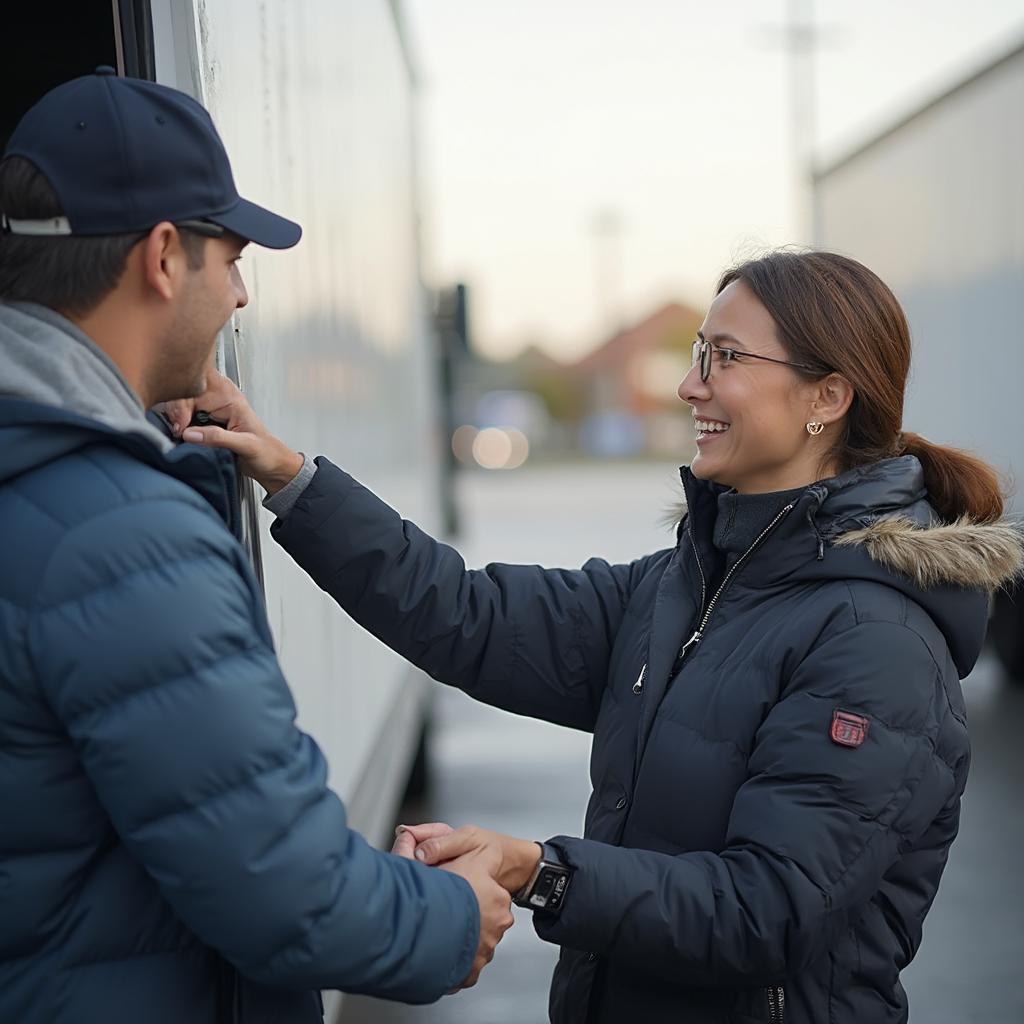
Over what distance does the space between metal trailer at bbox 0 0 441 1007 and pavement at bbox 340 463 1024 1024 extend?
2.47ft

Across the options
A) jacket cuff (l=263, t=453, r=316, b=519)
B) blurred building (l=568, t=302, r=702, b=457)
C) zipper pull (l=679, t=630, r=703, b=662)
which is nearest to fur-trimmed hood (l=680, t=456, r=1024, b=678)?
zipper pull (l=679, t=630, r=703, b=662)

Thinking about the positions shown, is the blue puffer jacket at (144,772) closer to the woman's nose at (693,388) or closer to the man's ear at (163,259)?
the man's ear at (163,259)

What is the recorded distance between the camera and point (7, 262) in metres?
1.67

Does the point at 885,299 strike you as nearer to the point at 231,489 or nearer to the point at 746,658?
the point at 746,658

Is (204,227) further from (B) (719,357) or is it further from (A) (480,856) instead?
(B) (719,357)

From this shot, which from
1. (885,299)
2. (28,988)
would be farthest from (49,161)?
(885,299)

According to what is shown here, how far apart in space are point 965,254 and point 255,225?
892 cm

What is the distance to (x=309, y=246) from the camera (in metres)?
3.37

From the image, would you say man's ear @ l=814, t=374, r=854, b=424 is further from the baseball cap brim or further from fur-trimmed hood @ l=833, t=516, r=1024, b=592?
the baseball cap brim

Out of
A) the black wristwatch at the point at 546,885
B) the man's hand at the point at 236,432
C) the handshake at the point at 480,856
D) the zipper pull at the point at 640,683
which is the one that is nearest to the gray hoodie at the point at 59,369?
the man's hand at the point at 236,432

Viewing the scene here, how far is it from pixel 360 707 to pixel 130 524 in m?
2.60

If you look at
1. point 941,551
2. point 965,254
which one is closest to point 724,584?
point 941,551

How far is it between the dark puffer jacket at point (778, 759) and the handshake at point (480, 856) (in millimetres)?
78

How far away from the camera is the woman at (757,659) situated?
206 cm
